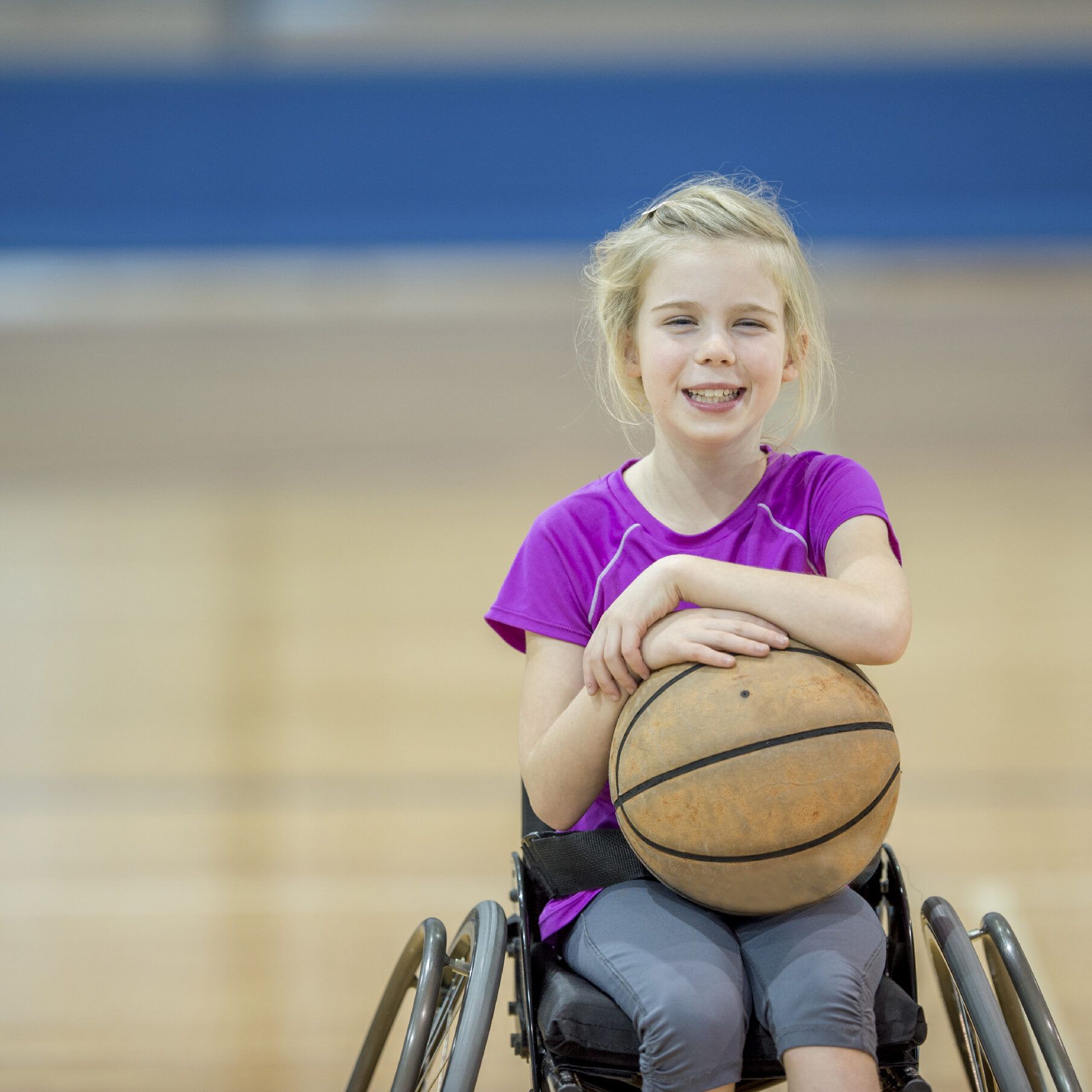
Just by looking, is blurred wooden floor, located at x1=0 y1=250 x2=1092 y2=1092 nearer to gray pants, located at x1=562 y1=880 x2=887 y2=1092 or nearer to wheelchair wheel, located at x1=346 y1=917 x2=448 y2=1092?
wheelchair wheel, located at x1=346 y1=917 x2=448 y2=1092

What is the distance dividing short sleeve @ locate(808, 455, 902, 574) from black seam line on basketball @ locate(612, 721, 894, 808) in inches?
10.3

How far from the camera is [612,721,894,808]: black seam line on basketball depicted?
1.14 metres

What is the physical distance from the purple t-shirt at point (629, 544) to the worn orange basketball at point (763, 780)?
206mm

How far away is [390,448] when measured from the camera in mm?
5445

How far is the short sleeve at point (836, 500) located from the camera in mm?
1367

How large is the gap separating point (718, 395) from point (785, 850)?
569 millimetres

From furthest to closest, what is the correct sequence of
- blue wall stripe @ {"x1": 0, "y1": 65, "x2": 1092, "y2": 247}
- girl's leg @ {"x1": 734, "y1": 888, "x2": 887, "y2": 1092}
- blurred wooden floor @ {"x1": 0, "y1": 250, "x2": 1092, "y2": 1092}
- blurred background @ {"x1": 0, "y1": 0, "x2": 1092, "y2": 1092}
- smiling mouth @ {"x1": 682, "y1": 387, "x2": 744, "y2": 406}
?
1. blue wall stripe @ {"x1": 0, "y1": 65, "x2": 1092, "y2": 247}
2. blurred background @ {"x1": 0, "y1": 0, "x2": 1092, "y2": 1092}
3. blurred wooden floor @ {"x1": 0, "y1": 250, "x2": 1092, "y2": 1092}
4. smiling mouth @ {"x1": 682, "y1": 387, "x2": 744, "y2": 406}
5. girl's leg @ {"x1": 734, "y1": 888, "x2": 887, "y2": 1092}

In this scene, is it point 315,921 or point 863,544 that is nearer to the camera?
point 863,544

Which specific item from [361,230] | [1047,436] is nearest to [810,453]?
[361,230]

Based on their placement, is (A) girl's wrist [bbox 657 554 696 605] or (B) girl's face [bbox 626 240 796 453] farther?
(B) girl's face [bbox 626 240 796 453]

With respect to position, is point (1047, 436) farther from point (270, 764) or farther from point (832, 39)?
point (270, 764)

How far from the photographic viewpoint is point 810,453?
4.90 feet

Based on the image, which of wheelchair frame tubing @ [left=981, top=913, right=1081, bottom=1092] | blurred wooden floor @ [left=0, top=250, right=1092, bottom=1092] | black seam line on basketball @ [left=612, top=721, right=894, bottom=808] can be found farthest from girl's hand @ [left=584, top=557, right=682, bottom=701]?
blurred wooden floor @ [left=0, top=250, right=1092, bottom=1092]

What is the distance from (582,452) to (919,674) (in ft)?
6.48
